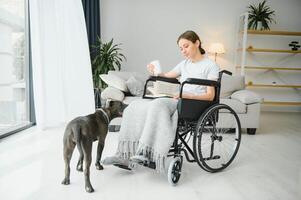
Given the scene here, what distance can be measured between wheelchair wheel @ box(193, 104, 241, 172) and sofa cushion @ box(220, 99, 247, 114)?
0.27 m

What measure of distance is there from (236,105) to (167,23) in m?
2.26

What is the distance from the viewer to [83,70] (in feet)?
11.7

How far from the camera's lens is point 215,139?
2004 mm

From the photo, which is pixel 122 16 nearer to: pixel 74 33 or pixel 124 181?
pixel 74 33

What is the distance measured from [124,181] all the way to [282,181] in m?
1.06

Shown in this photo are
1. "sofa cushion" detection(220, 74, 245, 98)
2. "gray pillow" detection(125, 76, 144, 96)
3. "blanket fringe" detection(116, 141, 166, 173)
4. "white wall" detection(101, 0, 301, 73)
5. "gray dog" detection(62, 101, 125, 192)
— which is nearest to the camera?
"gray dog" detection(62, 101, 125, 192)

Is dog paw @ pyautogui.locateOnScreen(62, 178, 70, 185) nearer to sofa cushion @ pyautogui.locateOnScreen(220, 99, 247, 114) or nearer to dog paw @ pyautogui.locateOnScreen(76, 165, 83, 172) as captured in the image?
dog paw @ pyautogui.locateOnScreen(76, 165, 83, 172)

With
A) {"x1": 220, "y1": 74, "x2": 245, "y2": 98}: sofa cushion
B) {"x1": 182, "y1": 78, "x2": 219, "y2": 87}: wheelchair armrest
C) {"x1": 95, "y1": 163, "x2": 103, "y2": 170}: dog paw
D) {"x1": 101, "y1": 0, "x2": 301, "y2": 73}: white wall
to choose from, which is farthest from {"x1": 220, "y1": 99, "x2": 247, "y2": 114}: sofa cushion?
{"x1": 101, "y1": 0, "x2": 301, "y2": 73}: white wall

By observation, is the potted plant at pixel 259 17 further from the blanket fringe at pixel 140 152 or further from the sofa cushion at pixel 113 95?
the blanket fringe at pixel 140 152

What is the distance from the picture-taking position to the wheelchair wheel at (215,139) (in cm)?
182

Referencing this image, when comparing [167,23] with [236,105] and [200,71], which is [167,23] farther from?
[200,71]

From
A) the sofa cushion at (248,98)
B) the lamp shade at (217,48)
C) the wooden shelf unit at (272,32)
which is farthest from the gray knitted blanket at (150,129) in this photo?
the wooden shelf unit at (272,32)

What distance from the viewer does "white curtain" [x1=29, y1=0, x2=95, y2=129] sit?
298 cm

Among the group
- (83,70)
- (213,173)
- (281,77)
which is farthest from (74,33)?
(281,77)
